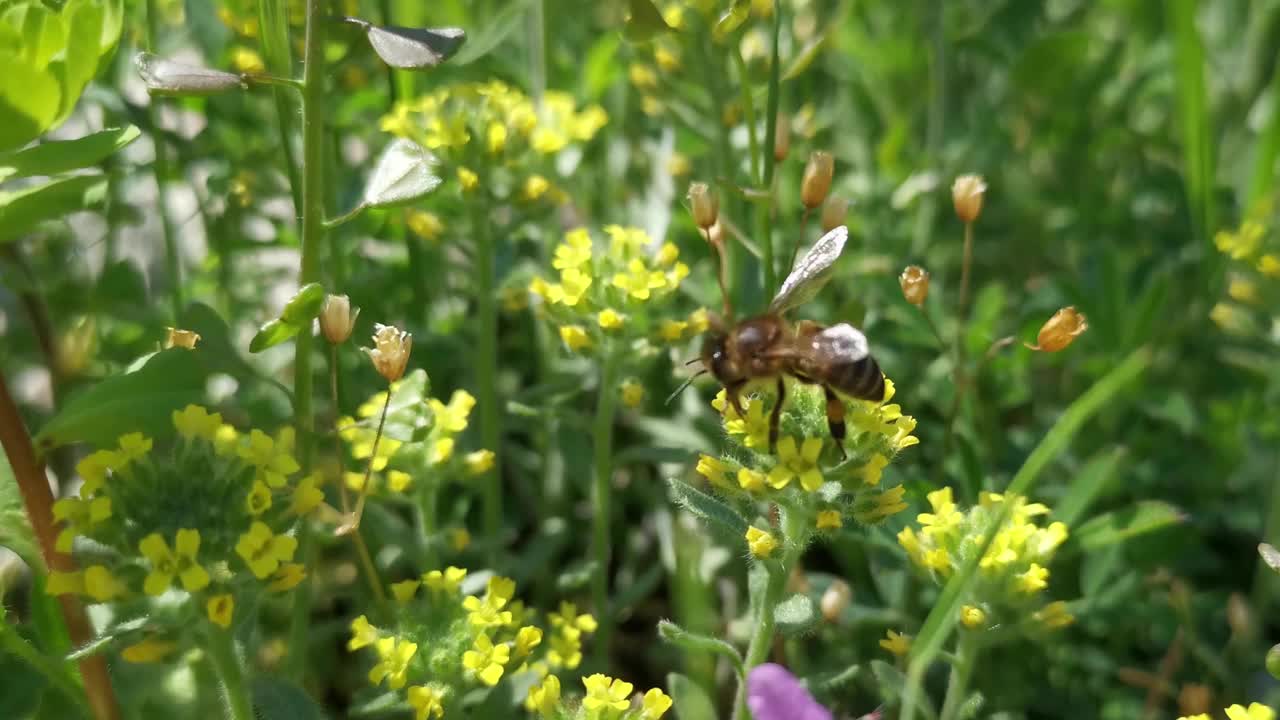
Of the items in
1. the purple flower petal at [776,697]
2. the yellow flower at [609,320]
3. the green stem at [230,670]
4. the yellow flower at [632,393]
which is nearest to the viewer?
the purple flower petal at [776,697]

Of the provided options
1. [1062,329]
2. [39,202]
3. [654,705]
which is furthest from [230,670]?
[1062,329]

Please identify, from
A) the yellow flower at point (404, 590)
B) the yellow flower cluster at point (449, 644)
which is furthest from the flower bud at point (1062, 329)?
the yellow flower at point (404, 590)

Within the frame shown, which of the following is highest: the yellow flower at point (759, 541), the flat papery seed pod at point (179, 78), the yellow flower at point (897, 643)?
the flat papery seed pod at point (179, 78)

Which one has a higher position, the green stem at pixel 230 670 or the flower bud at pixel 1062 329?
the flower bud at pixel 1062 329

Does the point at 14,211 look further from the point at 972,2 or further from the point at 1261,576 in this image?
the point at 972,2

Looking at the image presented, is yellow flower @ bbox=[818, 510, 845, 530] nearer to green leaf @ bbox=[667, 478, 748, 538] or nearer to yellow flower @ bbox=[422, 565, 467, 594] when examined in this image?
green leaf @ bbox=[667, 478, 748, 538]

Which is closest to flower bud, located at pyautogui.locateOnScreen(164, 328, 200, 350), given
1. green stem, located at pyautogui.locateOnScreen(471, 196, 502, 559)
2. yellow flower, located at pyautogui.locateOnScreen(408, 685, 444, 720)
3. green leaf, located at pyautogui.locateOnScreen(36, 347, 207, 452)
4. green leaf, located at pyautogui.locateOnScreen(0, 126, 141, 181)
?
green leaf, located at pyautogui.locateOnScreen(36, 347, 207, 452)

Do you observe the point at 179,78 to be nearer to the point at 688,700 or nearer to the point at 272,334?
the point at 272,334

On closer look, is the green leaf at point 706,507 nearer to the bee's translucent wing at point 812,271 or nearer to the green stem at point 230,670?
the bee's translucent wing at point 812,271
